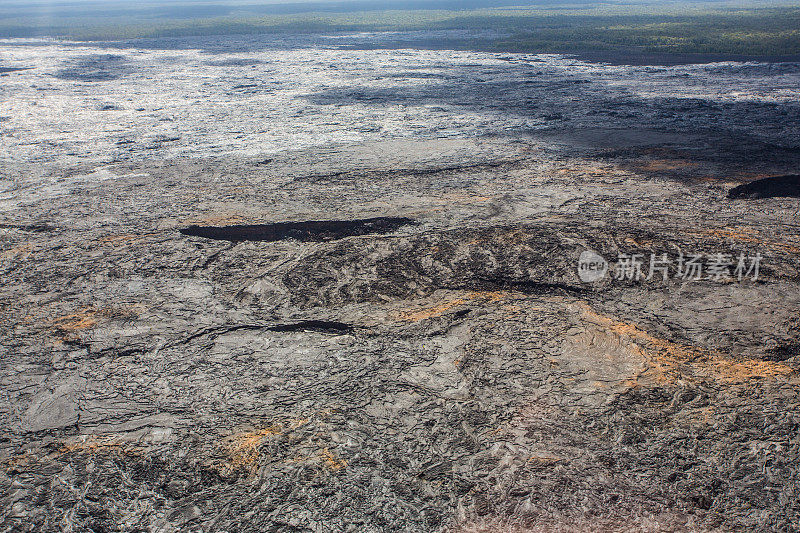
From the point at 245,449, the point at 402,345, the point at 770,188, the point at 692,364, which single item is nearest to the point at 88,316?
the point at 245,449

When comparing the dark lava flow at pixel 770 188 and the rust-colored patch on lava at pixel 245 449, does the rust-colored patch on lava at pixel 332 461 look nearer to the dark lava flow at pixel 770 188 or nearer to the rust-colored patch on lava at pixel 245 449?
the rust-colored patch on lava at pixel 245 449

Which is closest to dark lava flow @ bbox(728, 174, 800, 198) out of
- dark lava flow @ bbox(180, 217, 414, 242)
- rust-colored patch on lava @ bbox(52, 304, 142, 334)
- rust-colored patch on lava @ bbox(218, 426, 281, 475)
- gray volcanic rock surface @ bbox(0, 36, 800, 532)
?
gray volcanic rock surface @ bbox(0, 36, 800, 532)

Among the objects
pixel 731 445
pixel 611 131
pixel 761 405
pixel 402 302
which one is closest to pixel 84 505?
pixel 402 302

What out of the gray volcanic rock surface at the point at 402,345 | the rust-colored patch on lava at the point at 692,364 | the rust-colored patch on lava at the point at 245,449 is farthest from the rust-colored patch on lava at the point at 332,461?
the rust-colored patch on lava at the point at 692,364

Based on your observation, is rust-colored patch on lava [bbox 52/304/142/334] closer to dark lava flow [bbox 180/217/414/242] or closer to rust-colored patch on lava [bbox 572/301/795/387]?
dark lava flow [bbox 180/217/414/242]

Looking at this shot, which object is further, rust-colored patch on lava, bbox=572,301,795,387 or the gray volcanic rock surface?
rust-colored patch on lava, bbox=572,301,795,387
